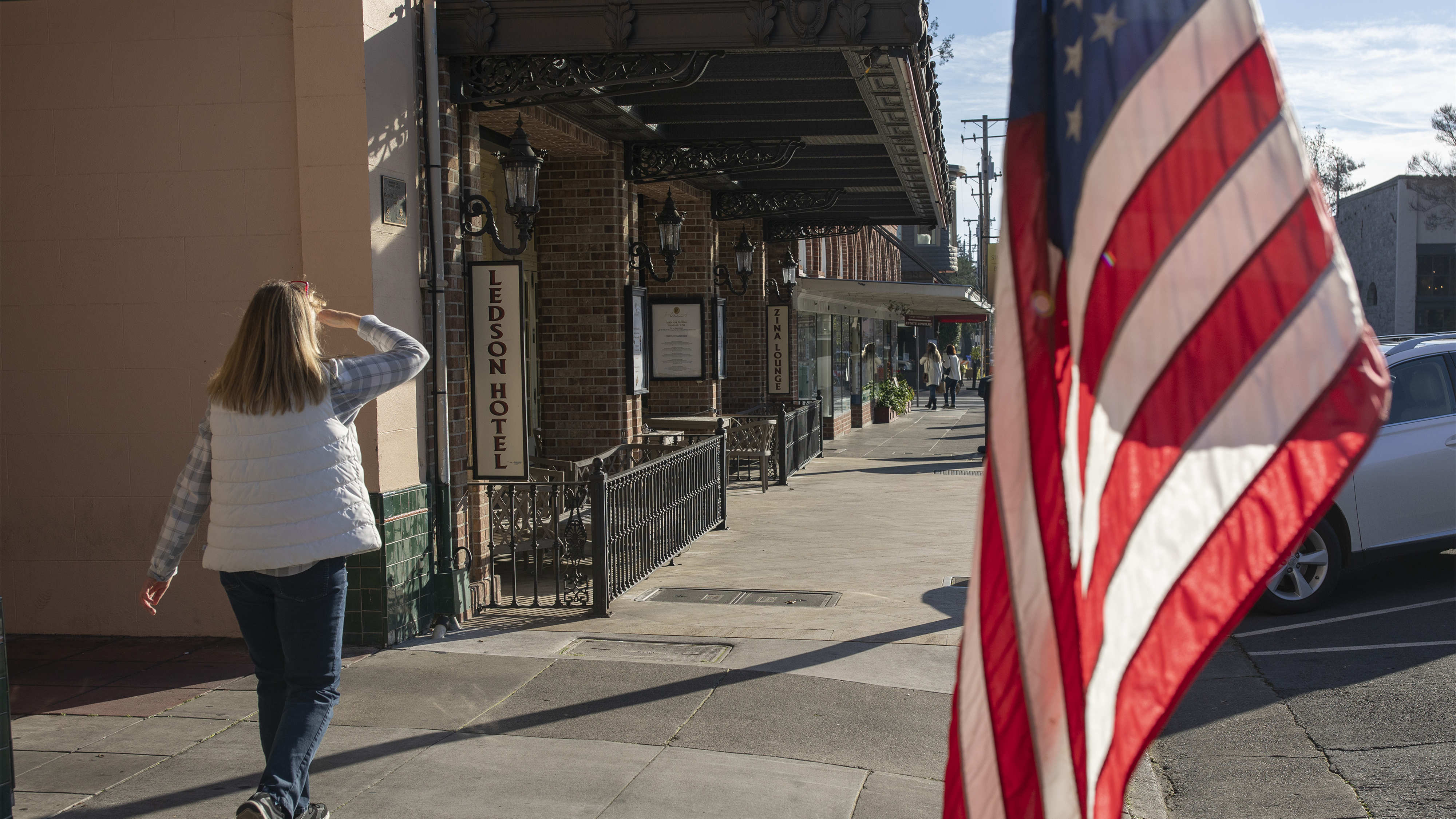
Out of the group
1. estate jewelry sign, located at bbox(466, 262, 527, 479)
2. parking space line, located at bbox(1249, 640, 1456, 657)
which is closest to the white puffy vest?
estate jewelry sign, located at bbox(466, 262, 527, 479)

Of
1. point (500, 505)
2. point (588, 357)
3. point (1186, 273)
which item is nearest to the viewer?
point (1186, 273)

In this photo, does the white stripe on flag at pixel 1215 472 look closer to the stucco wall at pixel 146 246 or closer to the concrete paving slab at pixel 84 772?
the concrete paving slab at pixel 84 772

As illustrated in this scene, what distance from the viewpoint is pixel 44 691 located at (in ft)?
19.4

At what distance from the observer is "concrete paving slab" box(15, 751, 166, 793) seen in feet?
15.0

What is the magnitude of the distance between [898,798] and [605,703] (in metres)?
1.70

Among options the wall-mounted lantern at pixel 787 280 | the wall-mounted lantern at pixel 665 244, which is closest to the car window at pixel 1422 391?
the wall-mounted lantern at pixel 665 244

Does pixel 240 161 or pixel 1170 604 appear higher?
pixel 240 161

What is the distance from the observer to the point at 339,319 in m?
4.27

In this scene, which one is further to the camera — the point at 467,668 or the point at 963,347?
the point at 963,347

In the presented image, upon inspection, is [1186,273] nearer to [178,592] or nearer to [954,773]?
[954,773]

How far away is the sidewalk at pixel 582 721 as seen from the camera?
14.8 feet

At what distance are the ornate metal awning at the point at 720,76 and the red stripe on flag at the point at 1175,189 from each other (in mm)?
5519

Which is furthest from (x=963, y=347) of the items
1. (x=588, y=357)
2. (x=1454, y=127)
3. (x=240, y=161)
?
(x=240, y=161)

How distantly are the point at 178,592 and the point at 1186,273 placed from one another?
648 centimetres
